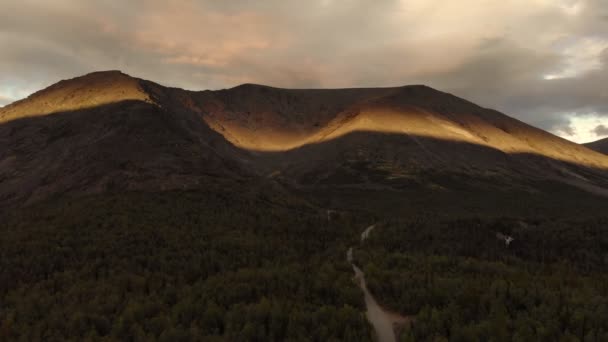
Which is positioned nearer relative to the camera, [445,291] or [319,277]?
[445,291]

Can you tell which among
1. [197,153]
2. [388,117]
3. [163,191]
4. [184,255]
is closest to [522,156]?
[388,117]

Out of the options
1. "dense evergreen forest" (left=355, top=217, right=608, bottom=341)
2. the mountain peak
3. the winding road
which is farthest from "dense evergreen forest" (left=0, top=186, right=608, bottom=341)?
the mountain peak

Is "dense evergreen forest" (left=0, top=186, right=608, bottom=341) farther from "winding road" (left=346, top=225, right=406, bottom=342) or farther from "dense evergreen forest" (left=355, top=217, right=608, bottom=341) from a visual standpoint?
"winding road" (left=346, top=225, right=406, bottom=342)

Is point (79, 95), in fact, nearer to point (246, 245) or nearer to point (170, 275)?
point (246, 245)

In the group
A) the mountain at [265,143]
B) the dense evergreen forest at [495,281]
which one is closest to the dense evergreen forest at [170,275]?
the dense evergreen forest at [495,281]

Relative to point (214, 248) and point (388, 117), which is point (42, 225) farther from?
point (388, 117)

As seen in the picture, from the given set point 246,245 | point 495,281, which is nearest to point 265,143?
point 246,245
